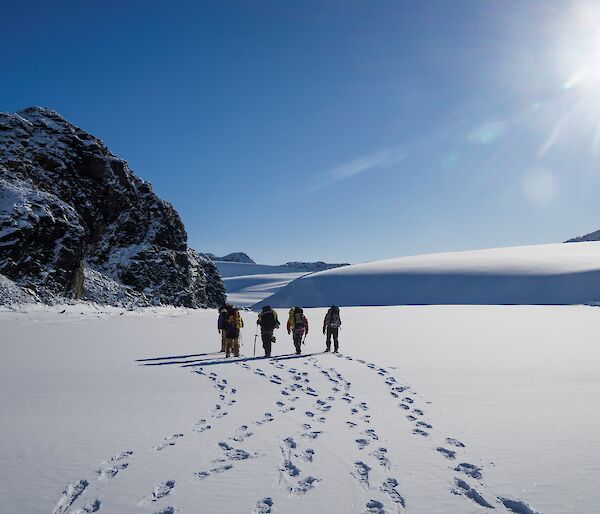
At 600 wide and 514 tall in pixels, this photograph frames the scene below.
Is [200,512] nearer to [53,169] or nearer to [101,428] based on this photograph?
[101,428]

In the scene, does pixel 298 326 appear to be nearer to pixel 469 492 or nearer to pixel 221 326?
pixel 221 326

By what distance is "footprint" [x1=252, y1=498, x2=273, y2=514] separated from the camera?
11.9ft

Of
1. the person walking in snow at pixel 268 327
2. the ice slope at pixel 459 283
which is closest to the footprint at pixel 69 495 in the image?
the person walking in snow at pixel 268 327

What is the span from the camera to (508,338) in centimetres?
1736

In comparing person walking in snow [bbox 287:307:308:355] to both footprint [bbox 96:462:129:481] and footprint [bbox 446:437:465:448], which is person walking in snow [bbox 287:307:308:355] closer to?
footprint [bbox 446:437:465:448]

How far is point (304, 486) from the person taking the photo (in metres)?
4.11

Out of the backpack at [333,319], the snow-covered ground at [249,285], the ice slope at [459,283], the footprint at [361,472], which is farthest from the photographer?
the snow-covered ground at [249,285]

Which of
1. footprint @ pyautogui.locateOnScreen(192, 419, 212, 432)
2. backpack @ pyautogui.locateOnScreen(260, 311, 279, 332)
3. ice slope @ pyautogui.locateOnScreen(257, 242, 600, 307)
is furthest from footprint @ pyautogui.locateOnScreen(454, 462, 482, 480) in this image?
ice slope @ pyautogui.locateOnScreen(257, 242, 600, 307)

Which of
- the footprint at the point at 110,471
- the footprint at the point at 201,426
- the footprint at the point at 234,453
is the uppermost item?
the footprint at the point at 110,471

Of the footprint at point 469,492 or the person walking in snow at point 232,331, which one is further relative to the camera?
the person walking in snow at point 232,331

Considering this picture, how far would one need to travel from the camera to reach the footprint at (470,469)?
4.34 meters

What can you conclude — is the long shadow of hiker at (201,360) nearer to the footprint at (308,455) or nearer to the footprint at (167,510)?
the footprint at (308,455)

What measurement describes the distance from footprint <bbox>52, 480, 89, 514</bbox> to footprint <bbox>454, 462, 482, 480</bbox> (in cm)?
393

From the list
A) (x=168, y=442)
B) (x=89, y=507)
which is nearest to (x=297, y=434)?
(x=168, y=442)
